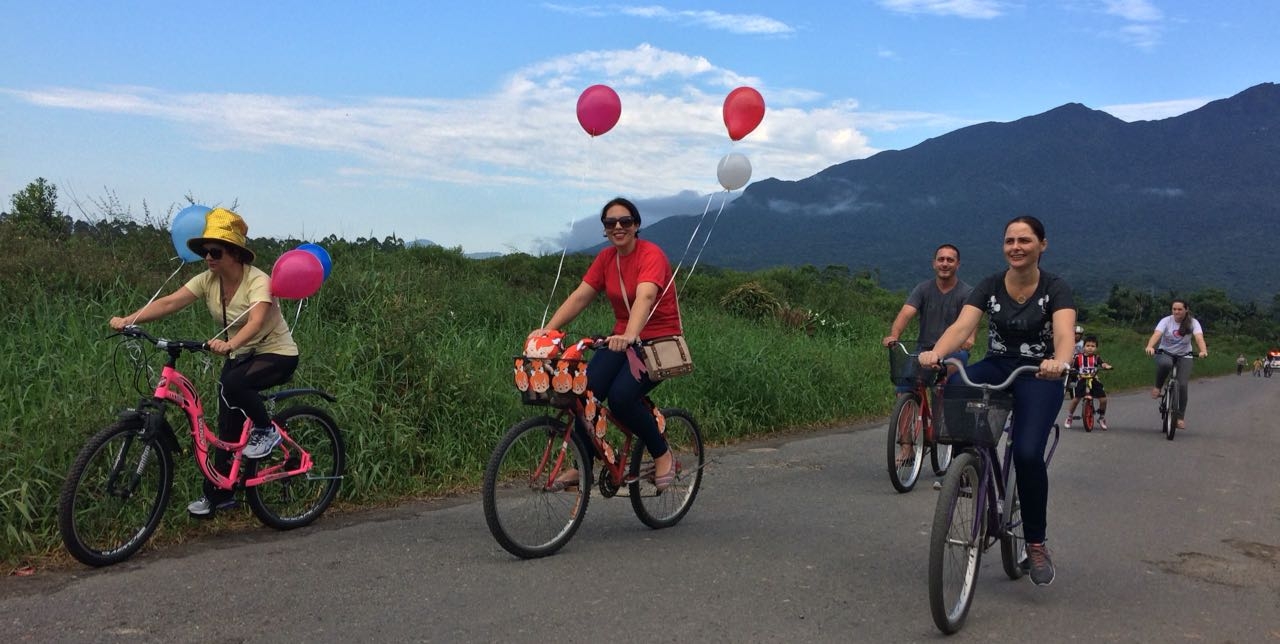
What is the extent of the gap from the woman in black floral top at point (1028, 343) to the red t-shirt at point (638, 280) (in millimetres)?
1505

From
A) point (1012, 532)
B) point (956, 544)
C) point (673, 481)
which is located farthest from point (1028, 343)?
point (673, 481)

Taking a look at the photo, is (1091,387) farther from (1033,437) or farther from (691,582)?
(691,582)

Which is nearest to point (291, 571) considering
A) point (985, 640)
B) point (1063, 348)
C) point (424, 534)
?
point (424, 534)

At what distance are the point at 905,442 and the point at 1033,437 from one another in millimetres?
2888

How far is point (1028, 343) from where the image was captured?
4.43 metres

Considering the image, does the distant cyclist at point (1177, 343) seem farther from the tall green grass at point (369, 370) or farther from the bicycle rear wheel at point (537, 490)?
the bicycle rear wheel at point (537, 490)

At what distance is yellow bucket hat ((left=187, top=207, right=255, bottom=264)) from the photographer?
188 inches

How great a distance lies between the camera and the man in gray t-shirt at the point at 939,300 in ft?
23.6

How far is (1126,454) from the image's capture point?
957cm

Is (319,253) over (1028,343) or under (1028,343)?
over

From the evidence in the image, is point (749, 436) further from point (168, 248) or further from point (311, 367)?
point (168, 248)

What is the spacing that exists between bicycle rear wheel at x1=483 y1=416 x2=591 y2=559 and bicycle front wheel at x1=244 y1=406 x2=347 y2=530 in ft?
4.32

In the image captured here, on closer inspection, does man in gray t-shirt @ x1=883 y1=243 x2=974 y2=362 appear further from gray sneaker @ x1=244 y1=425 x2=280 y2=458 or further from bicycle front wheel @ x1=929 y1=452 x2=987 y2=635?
gray sneaker @ x1=244 y1=425 x2=280 y2=458

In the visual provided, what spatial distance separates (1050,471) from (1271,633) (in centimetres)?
425
